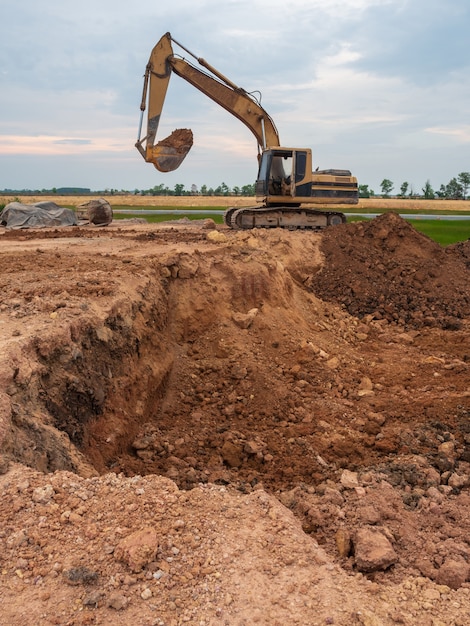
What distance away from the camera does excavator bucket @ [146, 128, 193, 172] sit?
1446 centimetres

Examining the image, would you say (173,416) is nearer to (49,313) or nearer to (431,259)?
(49,313)

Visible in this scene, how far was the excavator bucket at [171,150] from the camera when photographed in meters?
14.5

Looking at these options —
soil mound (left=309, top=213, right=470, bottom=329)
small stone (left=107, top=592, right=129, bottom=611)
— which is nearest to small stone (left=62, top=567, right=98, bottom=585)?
small stone (left=107, top=592, right=129, bottom=611)

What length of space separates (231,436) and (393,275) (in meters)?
8.06

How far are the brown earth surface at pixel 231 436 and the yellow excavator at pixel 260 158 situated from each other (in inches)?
94.6

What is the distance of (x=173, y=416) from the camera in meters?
7.39

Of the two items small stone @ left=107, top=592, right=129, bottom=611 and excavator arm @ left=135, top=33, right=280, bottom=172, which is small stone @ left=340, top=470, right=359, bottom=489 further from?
excavator arm @ left=135, top=33, right=280, bottom=172

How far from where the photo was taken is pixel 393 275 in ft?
43.8

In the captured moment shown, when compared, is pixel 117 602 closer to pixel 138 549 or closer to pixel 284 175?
pixel 138 549

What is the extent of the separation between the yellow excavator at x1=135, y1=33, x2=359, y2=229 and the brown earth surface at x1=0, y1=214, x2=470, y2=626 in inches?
94.6

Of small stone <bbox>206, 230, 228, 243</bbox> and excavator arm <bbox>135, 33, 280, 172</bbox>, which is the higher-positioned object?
excavator arm <bbox>135, 33, 280, 172</bbox>

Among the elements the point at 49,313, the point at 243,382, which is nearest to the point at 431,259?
the point at 243,382

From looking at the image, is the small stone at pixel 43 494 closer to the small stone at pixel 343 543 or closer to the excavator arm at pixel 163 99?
the small stone at pixel 343 543

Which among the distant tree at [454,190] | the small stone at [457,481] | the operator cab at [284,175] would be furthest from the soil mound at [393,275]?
the distant tree at [454,190]
